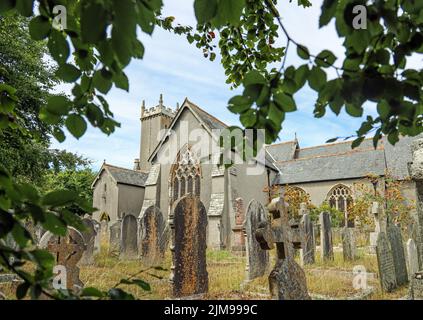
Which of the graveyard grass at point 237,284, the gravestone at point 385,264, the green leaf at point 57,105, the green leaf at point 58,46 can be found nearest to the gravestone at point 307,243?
the graveyard grass at point 237,284

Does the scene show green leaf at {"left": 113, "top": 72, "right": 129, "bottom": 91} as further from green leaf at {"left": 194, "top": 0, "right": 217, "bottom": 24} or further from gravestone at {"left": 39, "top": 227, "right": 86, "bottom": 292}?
gravestone at {"left": 39, "top": 227, "right": 86, "bottom": 292}

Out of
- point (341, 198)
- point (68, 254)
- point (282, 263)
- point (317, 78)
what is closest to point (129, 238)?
point (68, 254)

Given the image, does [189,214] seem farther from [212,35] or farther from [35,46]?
[35,46]

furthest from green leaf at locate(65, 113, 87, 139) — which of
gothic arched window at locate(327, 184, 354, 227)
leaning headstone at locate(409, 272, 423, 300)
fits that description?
gothic arched window at locate(327, 184, 354, 227)

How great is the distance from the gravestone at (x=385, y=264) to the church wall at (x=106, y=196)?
22.7 meters

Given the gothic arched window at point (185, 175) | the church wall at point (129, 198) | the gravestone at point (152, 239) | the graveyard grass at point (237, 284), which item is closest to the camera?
the graveyard grass at point (237, 284)

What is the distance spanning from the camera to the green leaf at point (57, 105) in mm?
1314

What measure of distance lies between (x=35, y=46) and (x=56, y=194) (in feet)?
57.3

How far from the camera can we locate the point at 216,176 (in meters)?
20.3

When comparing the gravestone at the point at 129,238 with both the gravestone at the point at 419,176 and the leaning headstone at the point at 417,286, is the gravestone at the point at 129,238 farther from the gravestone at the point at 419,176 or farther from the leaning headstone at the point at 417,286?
the gravestone at the point at 419,176

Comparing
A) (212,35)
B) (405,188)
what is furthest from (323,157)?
(212,35)

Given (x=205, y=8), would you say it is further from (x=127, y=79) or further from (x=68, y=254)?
(x=68, y=254)

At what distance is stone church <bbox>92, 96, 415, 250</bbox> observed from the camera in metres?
20.0
